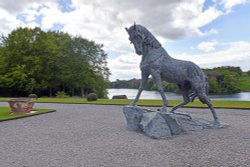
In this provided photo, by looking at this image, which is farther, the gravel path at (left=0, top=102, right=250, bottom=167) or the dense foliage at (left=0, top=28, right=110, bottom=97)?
the dense foliage at (left=0, top=28, right=110, bottom=97)

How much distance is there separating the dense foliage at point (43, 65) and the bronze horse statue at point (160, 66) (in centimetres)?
2652

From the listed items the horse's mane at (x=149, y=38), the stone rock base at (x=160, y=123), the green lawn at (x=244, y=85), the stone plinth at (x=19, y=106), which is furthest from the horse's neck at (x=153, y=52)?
the green lawn at (x=244, y=85)

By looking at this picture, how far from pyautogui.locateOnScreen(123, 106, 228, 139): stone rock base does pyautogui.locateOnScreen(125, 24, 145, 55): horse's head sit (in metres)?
1.84

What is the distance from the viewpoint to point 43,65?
3344cm

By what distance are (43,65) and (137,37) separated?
2945 cm

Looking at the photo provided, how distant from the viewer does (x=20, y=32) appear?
112ft

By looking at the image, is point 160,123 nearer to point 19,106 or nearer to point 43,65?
point 19,106

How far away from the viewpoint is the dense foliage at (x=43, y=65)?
3209cm

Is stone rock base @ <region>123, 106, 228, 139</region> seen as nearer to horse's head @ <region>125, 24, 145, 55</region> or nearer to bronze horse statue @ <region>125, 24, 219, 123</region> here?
bronze horse statue @ <region>125, 24, 219, 123</region>

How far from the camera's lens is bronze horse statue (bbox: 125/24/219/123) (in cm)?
675

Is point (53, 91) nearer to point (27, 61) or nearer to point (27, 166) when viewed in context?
point (27, 61)

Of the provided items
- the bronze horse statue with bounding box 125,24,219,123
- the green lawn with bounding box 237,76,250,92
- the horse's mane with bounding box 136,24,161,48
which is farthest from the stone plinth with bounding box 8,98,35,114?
the green lawn with bounding box 237,76,250,92

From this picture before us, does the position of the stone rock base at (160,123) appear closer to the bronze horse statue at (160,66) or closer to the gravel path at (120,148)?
the gravel path at (120,148)

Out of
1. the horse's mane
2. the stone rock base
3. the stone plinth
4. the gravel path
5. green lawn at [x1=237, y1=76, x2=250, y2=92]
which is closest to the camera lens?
the gravel path
